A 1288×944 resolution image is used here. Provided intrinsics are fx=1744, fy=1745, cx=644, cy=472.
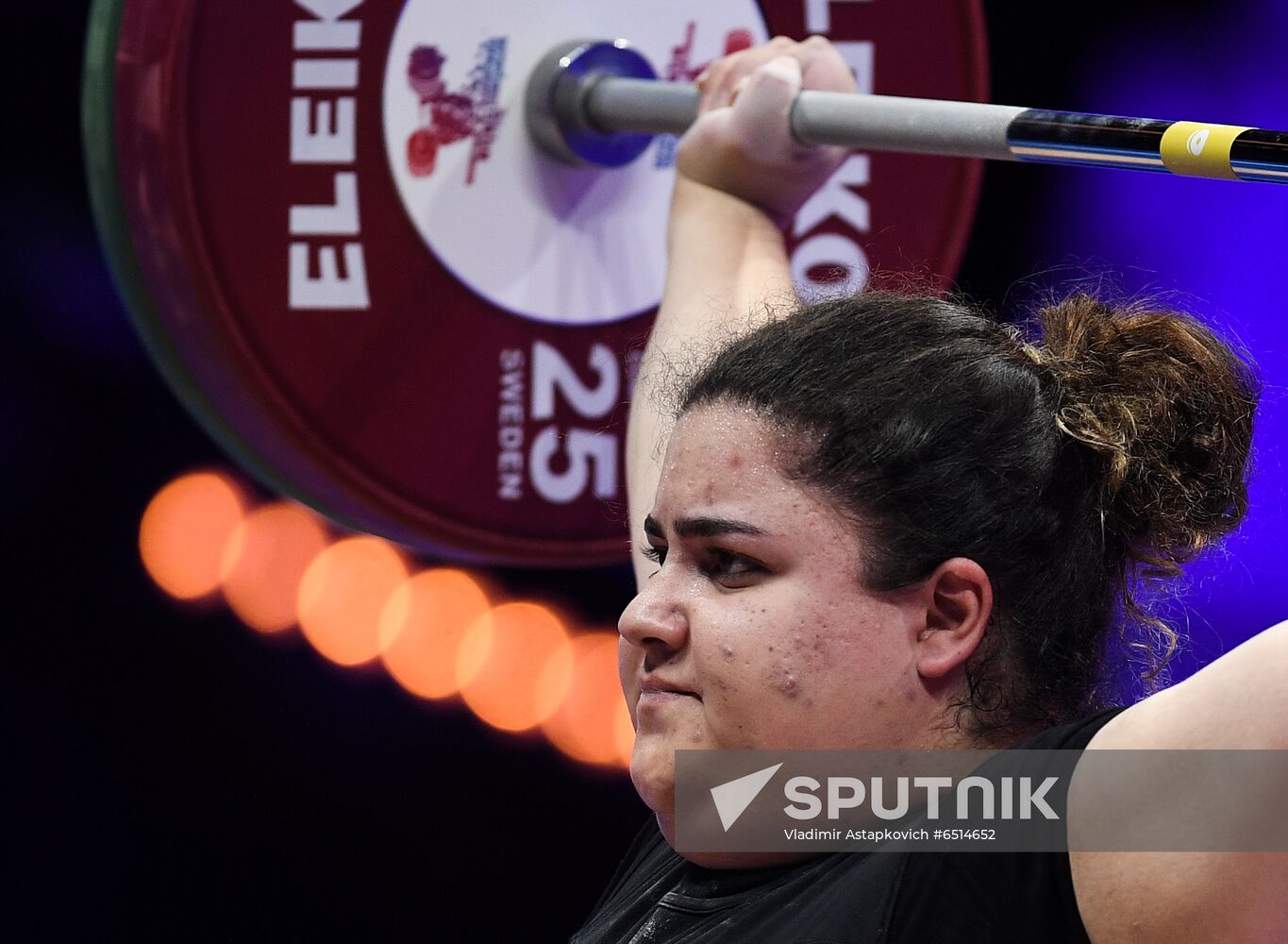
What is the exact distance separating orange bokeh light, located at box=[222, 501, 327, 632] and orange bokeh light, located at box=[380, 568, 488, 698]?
0.14 metres

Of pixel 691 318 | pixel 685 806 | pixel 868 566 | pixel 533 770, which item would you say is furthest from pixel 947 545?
pixel 533 770

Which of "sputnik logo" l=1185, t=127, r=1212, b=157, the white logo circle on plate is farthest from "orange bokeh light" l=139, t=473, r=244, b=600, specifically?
"sputnik logo" l=1185, t=127, r=1212, b=157

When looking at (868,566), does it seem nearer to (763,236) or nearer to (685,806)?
(685,806)

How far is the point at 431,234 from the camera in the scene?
5.80 feet

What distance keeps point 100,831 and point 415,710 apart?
1.48 feet

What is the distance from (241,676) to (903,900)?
60.3 inches

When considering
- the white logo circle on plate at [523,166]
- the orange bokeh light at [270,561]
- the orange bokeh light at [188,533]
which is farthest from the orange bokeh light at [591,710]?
the white logo circle on plate at [523,166]

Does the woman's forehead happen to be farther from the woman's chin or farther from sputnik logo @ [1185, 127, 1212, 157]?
sputnik logo @ [1185, 127, 1212, 157]

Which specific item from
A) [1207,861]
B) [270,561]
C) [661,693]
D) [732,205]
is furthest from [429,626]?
[1207,861]

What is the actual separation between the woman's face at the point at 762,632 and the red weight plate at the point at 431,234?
650mm

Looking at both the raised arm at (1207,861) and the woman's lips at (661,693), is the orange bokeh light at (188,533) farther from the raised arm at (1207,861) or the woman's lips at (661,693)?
the raised arm at (1207,861)

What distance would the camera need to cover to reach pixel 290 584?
8.00 feet

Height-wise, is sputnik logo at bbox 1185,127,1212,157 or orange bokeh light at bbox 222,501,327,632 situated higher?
sputnik logo at bbox 1185,127,1212,157

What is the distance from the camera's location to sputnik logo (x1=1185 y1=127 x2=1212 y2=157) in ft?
3.87
